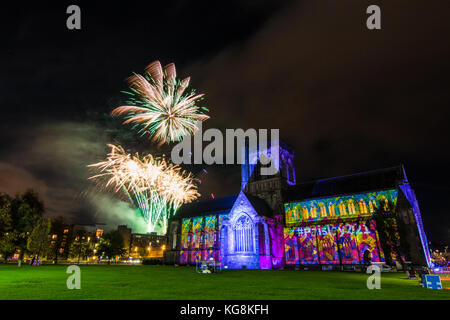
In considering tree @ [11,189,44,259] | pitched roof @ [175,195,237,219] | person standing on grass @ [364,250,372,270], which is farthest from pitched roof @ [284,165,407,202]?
tree @ [11,189,44,259]

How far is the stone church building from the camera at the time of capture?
35594mm

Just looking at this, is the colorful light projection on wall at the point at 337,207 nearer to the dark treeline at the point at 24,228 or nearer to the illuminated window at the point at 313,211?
the illuminated window at the point at 313,211

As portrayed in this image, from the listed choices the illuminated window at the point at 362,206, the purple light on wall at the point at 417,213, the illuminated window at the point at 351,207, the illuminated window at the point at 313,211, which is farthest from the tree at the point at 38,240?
the purple light on wall at the point at 417,213

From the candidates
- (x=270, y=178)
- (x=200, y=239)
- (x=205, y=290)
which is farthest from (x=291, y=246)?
(x=205, y=290)

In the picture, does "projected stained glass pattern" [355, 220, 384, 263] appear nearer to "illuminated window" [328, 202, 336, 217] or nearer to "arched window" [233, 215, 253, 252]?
"illuminated window" [328, 202, 336, 217]

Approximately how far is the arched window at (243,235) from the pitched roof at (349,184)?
10.2 metres

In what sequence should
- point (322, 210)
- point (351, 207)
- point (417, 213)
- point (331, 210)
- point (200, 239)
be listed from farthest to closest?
1. point (200, 239)
2. point (322, 210)
3. point (331, 210)
4. point (351, 207)
5. point (417, 213)

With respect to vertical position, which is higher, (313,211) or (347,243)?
(313,211)

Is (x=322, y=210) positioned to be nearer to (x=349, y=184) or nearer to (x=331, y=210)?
(x=331, y=210)

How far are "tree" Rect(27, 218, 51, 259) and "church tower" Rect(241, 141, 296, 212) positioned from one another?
3917 centimetres

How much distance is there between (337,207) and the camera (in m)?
44.3

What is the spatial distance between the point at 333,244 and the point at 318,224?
396 cm

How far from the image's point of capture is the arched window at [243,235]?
4450cm
